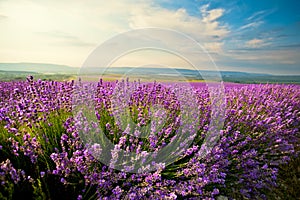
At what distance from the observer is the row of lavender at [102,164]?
1713 millimetres

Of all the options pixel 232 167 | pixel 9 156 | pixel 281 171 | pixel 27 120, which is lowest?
pixel 281 171

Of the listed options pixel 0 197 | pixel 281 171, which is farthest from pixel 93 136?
pixel 281 171

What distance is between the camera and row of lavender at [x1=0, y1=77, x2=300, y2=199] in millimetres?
1713

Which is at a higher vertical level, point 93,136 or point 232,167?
point 93,136

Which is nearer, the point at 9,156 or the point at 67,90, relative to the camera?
the point at 9,156

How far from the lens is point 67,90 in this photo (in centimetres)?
267

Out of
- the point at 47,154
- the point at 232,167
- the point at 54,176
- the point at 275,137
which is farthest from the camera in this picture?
the point at 275,137

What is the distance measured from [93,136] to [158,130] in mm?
601

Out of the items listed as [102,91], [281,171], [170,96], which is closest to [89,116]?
[102,91]

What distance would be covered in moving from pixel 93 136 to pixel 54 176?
44 centimetres

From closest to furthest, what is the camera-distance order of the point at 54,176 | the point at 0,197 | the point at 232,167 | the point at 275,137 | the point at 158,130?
the point at 0,197
the point at 54,176
the point at 158,130
the point at 232,167
the point at 275,137

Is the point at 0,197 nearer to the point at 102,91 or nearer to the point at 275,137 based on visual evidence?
the point at 102,91

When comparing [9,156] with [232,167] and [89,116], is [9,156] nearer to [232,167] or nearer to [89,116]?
[89,116]

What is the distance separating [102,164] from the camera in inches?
79.4
